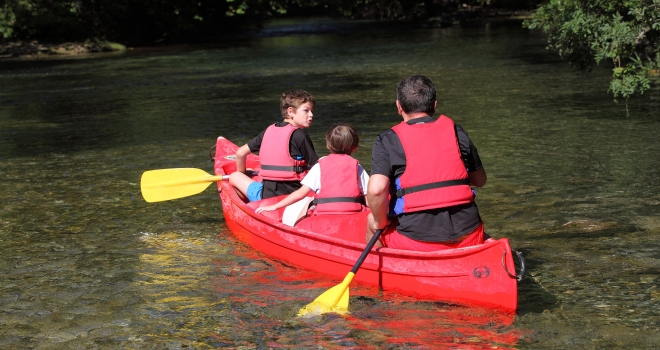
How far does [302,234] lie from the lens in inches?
267

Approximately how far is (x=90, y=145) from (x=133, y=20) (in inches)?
1195

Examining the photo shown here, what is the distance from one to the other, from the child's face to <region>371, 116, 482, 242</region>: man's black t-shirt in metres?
1.82

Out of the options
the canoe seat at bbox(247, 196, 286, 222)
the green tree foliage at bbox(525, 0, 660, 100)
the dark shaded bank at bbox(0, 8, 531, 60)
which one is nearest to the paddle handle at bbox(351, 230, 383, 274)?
the canoe seat at bbox(247, 196, 286, 222)

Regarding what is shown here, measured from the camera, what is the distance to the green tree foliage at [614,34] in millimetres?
12055

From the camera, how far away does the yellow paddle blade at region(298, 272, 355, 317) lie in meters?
5.82

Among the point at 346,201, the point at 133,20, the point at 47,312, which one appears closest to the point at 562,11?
the point at 346,201

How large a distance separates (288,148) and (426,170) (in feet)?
7.28

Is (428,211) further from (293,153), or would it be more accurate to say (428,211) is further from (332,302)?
(293,153)

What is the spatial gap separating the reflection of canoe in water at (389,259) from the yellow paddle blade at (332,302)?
40 centimetres

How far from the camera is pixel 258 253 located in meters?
7.52

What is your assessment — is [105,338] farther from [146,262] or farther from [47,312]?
[146,262]

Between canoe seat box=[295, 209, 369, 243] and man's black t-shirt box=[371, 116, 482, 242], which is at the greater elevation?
man's black t-shirt box=[371, 116, 482, 242]

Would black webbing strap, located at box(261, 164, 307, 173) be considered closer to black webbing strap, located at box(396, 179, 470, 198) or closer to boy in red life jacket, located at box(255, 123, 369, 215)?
boy in red life jacket, located at box(255, 123, 369, 215)

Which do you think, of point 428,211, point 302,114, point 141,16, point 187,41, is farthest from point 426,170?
point 141,16
